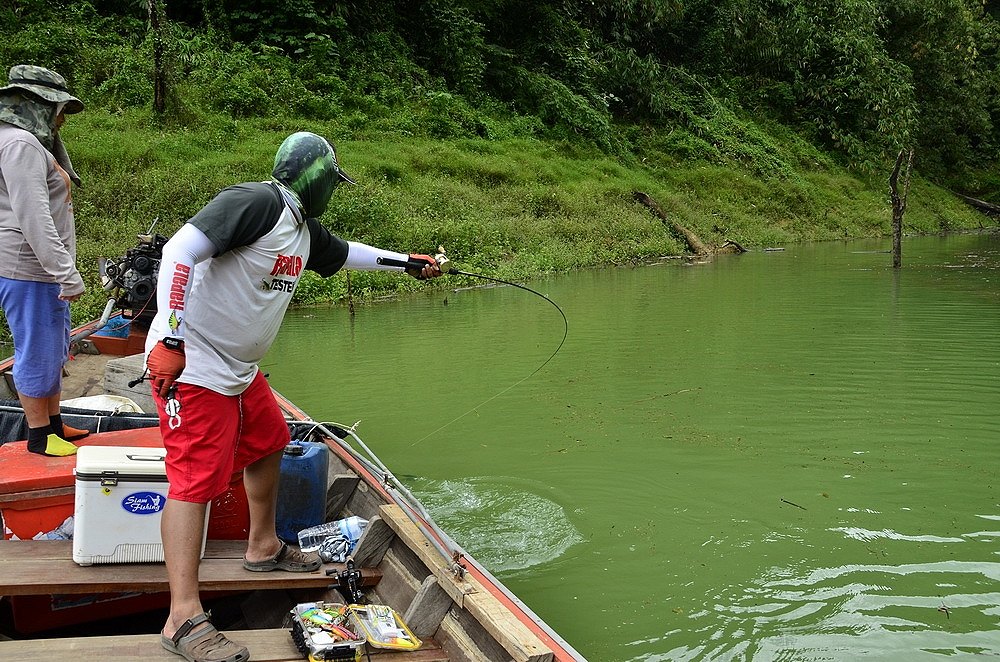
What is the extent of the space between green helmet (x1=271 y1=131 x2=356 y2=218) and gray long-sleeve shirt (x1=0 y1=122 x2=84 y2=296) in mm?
1176

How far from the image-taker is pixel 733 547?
439cm

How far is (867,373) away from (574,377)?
260 cm

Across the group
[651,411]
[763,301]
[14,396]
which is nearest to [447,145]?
A: [763,301]

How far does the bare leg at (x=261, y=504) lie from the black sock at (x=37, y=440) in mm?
1101

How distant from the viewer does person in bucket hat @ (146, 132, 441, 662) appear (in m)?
2.58

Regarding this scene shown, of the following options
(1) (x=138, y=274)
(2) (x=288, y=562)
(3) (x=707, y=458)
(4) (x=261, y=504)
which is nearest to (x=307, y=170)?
(4) (x=261, y=504)

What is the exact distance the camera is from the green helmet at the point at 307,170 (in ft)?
9.78

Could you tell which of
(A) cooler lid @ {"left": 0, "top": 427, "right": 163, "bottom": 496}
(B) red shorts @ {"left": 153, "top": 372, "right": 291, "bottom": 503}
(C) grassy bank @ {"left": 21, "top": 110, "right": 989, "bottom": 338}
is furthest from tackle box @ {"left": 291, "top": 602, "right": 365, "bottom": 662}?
(C) grassy bank @ {"left": 21, "top": 110, "right": 989, "bottom": 338}

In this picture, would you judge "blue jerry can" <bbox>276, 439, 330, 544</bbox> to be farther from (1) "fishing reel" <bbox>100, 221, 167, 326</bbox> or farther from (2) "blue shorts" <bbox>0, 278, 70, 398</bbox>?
(1) "fishing reel" <bbox>100, 221, 167, 326</bbox>

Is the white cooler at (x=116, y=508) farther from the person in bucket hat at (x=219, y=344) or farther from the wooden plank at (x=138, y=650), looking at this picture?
the wooden plank at (x=138, y=650)

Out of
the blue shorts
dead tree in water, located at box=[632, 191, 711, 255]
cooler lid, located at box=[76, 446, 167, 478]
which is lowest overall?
dead tree in water, located at box=[632, 191, 711, 255]

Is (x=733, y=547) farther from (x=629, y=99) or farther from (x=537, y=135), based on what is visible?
(x=629, y=99)

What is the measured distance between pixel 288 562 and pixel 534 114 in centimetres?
2153

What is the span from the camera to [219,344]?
2.79 meters
